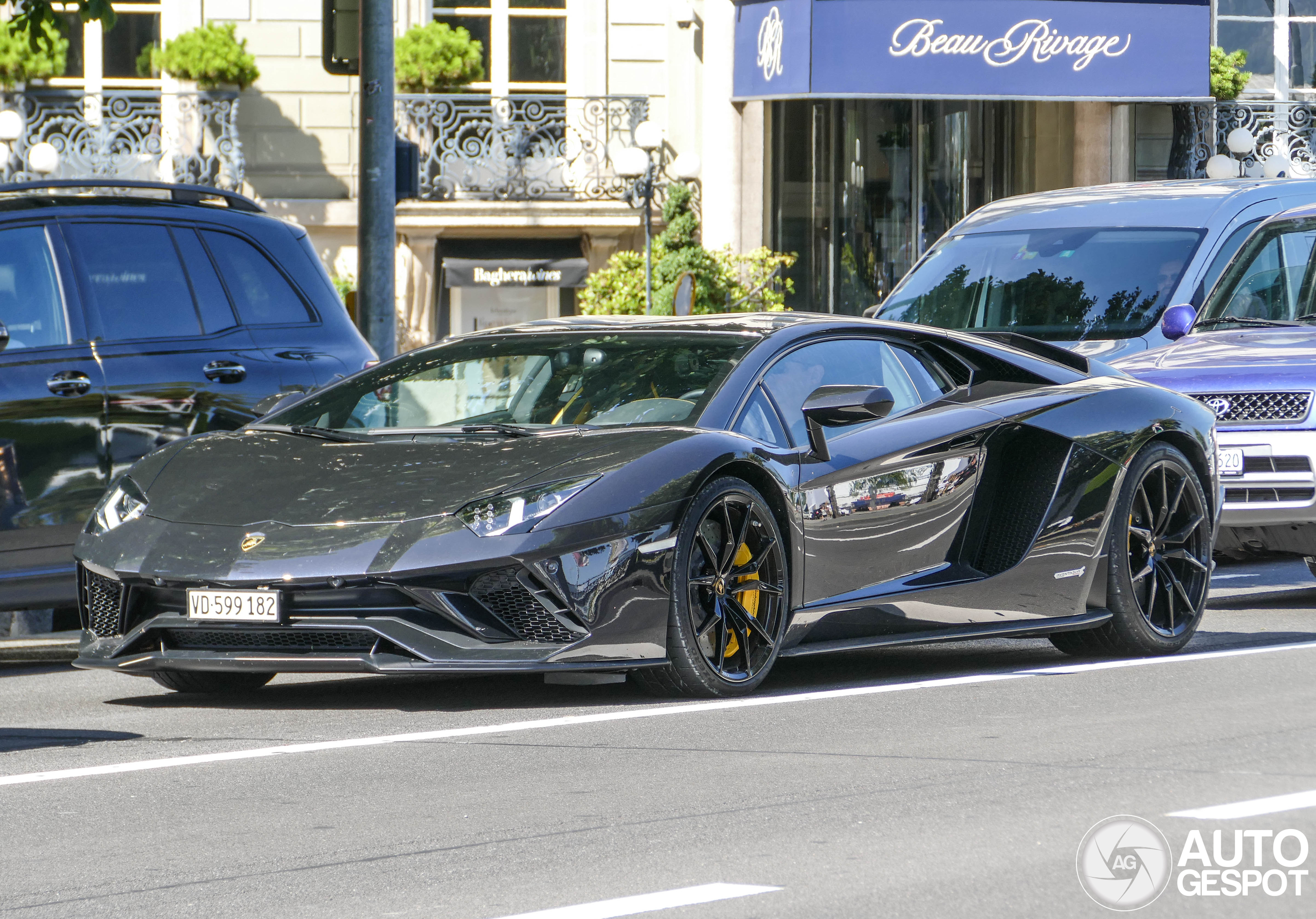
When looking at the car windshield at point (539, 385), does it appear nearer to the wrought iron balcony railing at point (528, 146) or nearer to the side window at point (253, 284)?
the side window at point (253, 284)

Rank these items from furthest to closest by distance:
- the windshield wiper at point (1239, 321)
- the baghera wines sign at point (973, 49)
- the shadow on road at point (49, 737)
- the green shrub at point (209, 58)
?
1. the green shrub at point (209, 58)
2. the baghera wines sign at point (973, 49)
3. the windshield wiper at point (1239, 321)
4. the shadow on road at point (49, 737)

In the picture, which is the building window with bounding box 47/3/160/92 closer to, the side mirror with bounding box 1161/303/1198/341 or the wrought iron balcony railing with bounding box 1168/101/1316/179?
the wrought iron balcony railing with bounding box 1168/101/1316/179

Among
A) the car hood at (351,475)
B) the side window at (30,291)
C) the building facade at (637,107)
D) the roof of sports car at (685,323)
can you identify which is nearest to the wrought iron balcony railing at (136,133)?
the building facade at (637,107)

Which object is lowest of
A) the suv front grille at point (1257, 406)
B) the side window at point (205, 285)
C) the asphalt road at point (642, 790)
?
the asphalt road at point (642, 790)

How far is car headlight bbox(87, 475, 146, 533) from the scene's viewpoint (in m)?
6.92

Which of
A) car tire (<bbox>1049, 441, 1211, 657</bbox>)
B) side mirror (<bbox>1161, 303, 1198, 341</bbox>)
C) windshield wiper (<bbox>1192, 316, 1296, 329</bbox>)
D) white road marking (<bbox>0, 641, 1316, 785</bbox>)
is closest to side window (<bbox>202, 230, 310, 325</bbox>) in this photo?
white road marking (<bbox>0, 641, 1316, 785</bbox>)

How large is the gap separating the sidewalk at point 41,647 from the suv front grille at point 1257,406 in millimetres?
5197

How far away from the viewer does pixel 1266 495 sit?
9.88 meters

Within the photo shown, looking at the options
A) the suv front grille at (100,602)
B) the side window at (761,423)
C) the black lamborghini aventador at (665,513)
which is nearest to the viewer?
the black lamborghini aventador at (665,513)

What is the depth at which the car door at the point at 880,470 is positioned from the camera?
7137 mm

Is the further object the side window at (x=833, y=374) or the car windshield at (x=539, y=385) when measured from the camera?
the side window at (x=833, y=374)

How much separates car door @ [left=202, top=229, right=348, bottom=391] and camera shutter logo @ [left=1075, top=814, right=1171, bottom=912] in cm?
495

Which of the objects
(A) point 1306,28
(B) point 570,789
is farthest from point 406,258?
(B) point 570,789

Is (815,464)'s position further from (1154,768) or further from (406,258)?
(406,258)
